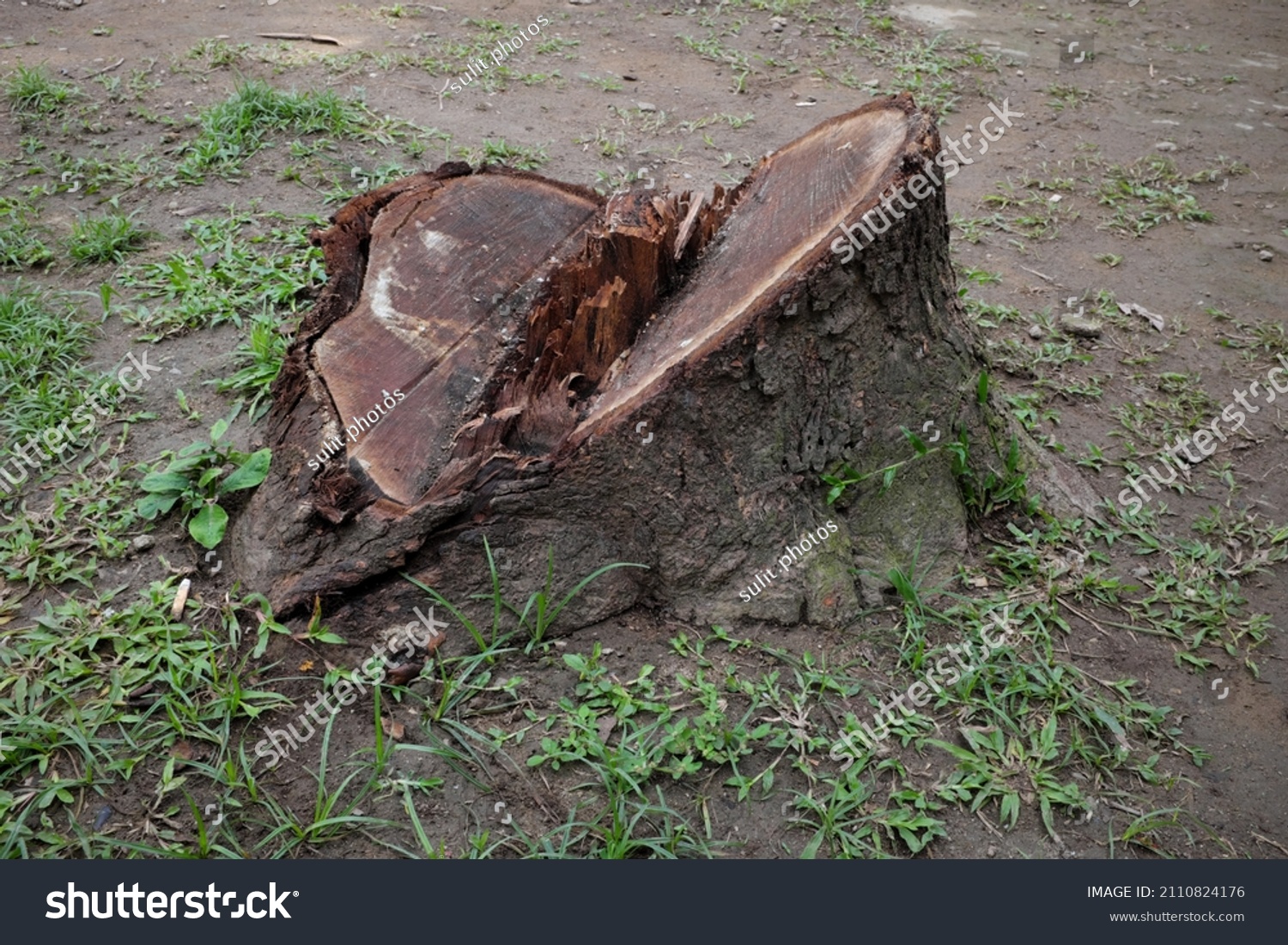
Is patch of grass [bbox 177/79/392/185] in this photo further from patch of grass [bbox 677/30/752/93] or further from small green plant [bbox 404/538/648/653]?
small green plant [bbox 404/538/648/653]

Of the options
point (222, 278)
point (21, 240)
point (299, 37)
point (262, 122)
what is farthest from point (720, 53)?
point (21, 240)

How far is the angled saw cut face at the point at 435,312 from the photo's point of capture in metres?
2.35

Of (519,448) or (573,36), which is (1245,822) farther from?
(573,36)

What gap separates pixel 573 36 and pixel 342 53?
153 cm

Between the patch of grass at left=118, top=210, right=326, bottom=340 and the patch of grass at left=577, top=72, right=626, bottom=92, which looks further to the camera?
the patch of grass at left=577, top=72, right=626, bottom=92

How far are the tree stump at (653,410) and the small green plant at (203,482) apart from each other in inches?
4.4

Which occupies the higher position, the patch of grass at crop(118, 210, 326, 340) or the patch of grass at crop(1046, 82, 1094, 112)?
the patch of grass at crop(1046, 82, 1094, 112)

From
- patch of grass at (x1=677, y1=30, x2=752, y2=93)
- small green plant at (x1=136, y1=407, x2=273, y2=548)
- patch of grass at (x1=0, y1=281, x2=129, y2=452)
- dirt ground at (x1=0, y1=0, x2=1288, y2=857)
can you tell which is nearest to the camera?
dirt ground at (x1=0, y1=0, x2=1288, y2=857)

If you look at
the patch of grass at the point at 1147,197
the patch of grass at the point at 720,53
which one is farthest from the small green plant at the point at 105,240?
the patch of grass at the point at 1147,197

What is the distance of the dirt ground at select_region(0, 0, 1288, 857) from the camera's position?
2.10 metres

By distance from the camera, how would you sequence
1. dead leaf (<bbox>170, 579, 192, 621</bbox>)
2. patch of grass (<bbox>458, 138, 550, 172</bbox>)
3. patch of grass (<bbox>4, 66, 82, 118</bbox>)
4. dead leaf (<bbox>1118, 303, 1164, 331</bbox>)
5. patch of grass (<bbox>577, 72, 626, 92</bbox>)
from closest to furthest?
1. dead leaf (<bbox>170, 579, 192, 621</bbox>)
2. dead leaf (<bbox>1118, 303, 1164, 331</bbox>)
3. patch of grass (<bbox>458, 138, 550, 172</bbox>)
4. patch of grass (<bbox>4, 66, 82, 118</bbox>)
5. patch of grass (<bbox>577, 72, 626, 92</bbox>)

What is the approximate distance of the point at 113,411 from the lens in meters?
3.13

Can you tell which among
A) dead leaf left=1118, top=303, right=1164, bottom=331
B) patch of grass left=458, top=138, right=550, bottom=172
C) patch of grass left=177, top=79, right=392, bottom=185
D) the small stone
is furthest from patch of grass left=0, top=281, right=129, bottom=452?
dead leaf left=1118, top=303, right=1164, bottom=331

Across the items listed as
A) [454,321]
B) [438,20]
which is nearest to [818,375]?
[454,321]
